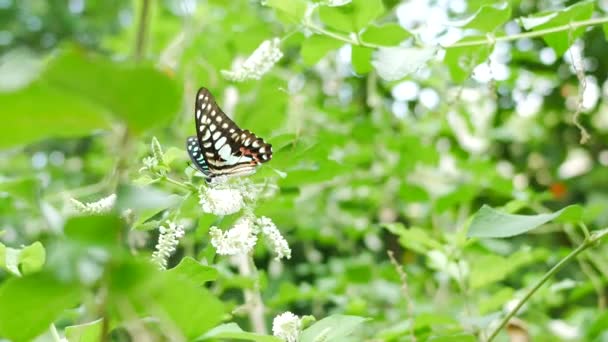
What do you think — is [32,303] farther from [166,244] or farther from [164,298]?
[166,244]

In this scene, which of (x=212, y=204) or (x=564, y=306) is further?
(x=564, y=306)

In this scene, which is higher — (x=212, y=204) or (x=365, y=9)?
(x=365, y=9)

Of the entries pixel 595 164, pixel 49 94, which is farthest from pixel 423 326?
pixel 595 164

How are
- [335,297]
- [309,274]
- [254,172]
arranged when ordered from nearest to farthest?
[254,172]
[335,297]
[309,274]

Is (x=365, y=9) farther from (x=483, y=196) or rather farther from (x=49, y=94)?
(x=483, y=196)

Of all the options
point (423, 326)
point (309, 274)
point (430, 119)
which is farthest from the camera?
point (309, 274)

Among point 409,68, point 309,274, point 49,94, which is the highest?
point 309,274

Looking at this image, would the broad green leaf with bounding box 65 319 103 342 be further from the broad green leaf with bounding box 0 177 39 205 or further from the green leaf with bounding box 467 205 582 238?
the green leaf with bounding box 467 205 582 238
